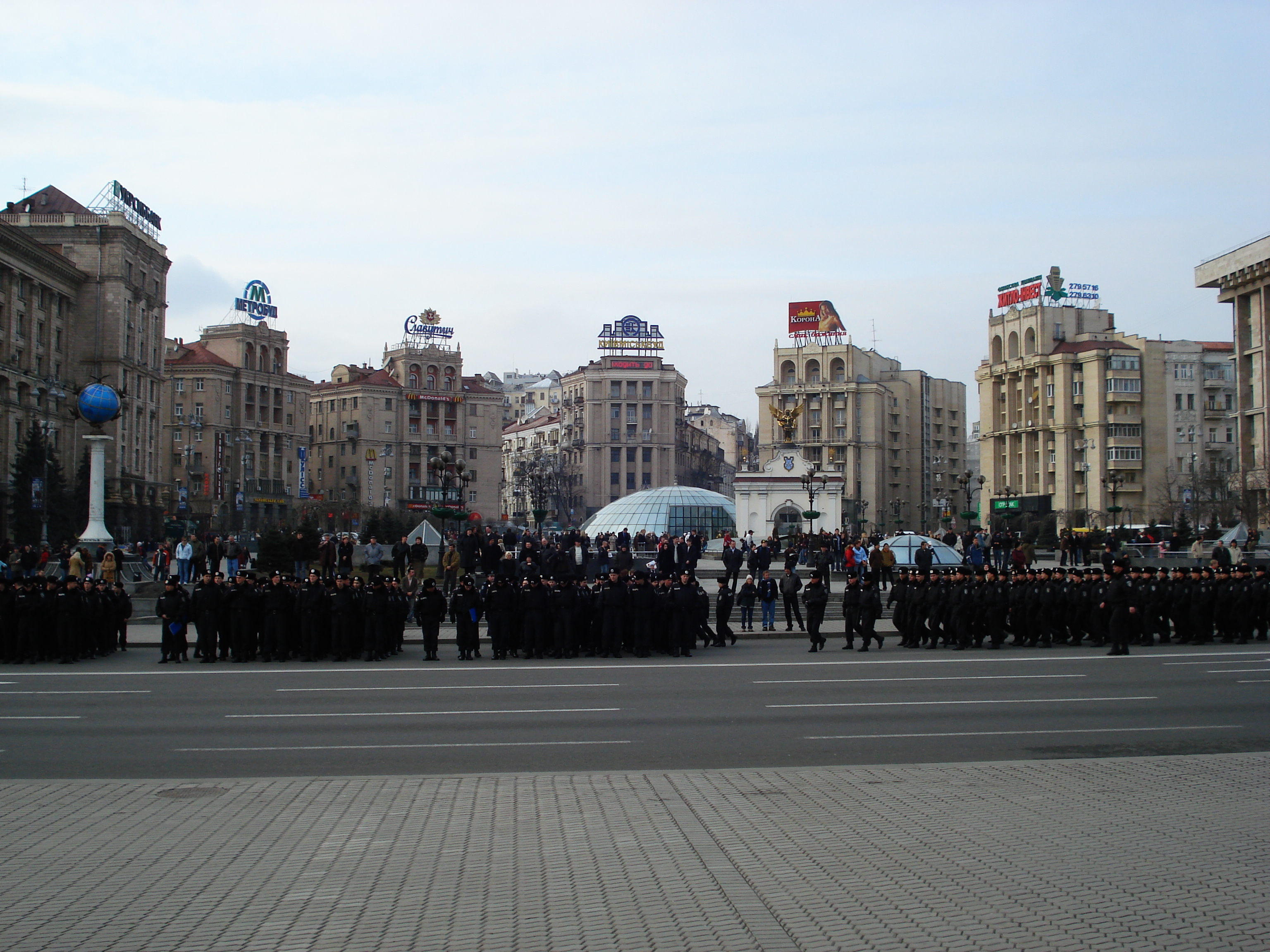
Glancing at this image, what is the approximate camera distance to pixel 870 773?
30.0ft

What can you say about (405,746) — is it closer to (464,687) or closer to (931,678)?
(464,687)

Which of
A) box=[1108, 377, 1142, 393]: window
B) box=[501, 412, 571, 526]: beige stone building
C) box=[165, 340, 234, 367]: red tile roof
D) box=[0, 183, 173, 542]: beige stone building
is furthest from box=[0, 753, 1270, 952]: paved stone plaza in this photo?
box=[165, 340, 234, 367]: red tile roof

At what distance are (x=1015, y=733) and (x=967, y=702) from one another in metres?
2.06

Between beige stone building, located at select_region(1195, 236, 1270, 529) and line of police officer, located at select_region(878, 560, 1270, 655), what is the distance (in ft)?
143

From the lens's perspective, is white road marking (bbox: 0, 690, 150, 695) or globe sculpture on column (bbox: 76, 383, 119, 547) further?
globe sculpture on column (bbox: 76, 383, 119, 547)

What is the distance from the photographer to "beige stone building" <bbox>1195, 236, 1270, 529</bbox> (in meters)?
61.2

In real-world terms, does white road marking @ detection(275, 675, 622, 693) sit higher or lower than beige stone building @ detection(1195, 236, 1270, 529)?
lower

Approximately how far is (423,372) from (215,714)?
96.4m

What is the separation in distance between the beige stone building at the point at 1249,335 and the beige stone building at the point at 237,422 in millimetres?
64747

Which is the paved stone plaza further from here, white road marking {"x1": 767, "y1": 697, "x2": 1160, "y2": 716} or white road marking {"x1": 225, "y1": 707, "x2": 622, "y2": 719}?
white road marking {"x1": 767, "y1": 697, "x2": 1160, "y2": 716}

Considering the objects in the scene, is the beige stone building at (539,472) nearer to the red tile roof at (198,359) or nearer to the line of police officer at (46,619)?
the red tile roof at (198,359)

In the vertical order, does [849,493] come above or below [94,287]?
below

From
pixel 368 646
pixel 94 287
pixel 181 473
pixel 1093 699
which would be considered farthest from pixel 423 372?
pixel 1093 699

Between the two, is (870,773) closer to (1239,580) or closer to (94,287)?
(1239,580)
